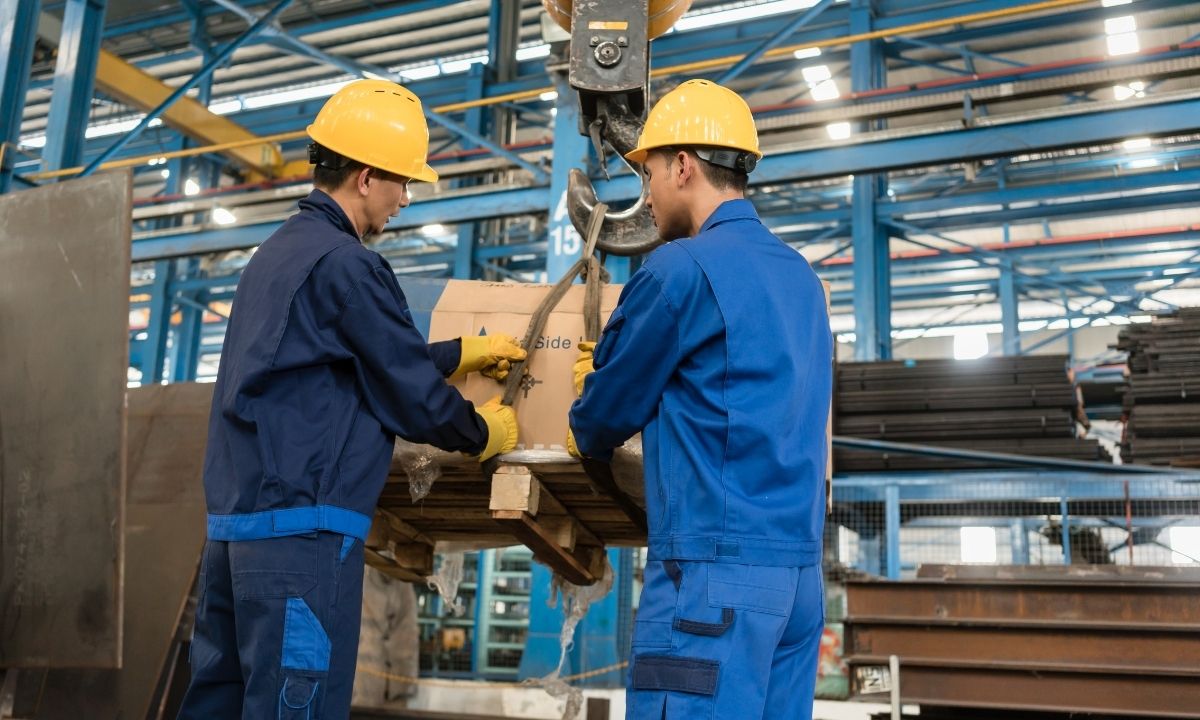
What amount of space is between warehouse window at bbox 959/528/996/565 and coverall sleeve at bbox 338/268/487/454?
11725 millimetres

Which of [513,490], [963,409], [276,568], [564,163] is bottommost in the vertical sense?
[276,568]

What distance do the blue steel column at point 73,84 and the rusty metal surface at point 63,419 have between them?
4.77 metres

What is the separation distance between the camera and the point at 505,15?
48.8ft

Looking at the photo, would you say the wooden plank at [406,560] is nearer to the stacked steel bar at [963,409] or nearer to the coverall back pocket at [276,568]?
the coverall back pocket at [276,568]

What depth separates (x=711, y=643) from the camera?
7.12 feet

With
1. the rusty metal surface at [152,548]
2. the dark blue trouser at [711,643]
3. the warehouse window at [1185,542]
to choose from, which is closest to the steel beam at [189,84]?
the rusty metal surface at [152,548]

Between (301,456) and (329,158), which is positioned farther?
(329,158)

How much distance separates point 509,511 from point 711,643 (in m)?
0.90

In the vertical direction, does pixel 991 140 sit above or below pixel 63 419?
above

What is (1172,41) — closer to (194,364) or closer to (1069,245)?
(1069,245)

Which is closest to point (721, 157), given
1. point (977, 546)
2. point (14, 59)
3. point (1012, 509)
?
point (14, 59)

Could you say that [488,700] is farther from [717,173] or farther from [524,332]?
[717,173]

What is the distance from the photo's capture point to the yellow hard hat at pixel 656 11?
350 cm

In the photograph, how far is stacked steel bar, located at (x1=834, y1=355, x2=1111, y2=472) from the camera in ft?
30.8
